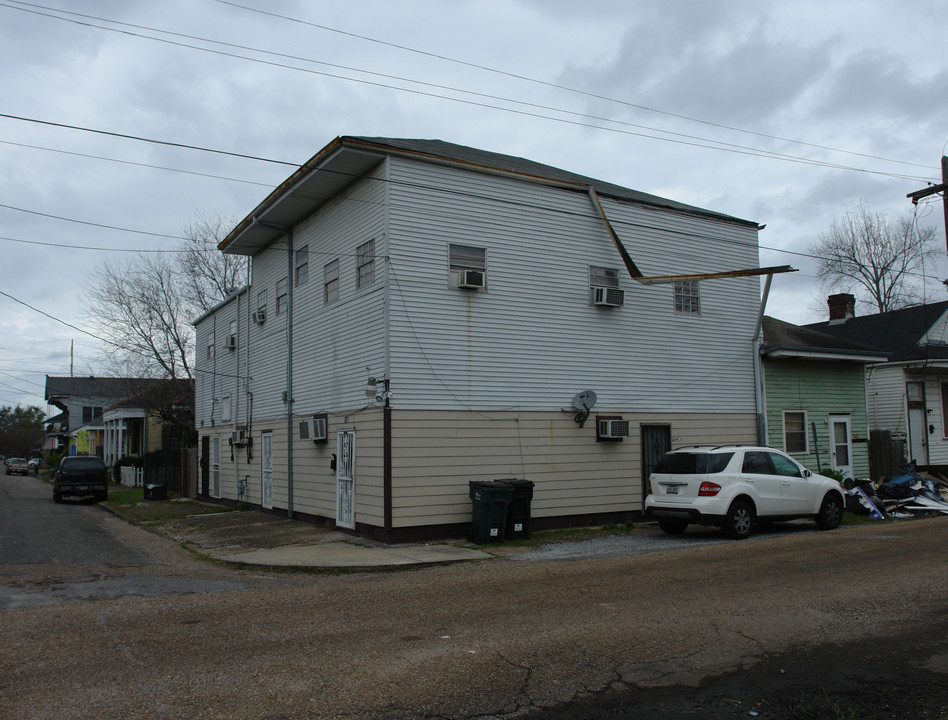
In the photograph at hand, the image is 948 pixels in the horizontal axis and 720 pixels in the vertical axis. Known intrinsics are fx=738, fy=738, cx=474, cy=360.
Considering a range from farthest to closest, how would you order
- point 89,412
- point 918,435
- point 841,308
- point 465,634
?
point 89,412
point 841,308
point 918,435
point 465,634

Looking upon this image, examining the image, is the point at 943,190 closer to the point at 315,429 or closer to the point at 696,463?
the point at 696,463

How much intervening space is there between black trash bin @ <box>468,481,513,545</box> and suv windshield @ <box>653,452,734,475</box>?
311 cm

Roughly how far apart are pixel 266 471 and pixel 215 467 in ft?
18.0

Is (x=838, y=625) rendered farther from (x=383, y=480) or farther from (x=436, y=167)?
(x=436, y=167)

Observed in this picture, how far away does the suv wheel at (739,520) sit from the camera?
43.1 ft

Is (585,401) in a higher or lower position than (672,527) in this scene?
higher

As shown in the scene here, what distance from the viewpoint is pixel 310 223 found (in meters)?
17.7

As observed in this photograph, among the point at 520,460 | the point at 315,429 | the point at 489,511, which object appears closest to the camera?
the point at 489,511

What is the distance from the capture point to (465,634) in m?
6.80

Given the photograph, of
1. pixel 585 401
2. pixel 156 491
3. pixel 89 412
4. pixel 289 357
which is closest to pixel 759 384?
pixel 585 401

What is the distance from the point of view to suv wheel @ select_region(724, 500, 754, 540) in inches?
517

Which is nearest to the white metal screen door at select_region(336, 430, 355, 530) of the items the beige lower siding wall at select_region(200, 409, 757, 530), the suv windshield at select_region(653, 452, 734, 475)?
the beige lower siding wall at select_region(200, 409, 757, 530)

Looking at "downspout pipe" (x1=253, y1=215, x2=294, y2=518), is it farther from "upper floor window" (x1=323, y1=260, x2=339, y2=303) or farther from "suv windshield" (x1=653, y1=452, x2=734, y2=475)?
"suv windshield" (x1=653, y1=452, x2=734, y2=475)

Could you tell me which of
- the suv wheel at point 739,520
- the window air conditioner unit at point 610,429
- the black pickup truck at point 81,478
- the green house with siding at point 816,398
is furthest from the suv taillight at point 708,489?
the black pickup truck at point 81,478
